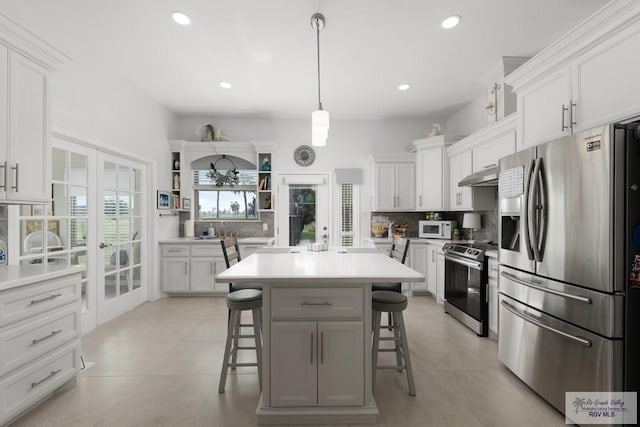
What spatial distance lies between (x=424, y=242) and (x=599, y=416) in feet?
9.83

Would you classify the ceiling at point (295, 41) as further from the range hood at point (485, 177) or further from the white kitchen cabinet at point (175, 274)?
the white kitchen cabinet at point (175, 274)

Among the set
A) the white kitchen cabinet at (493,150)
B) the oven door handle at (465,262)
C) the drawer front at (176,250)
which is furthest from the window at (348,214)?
the drawer front at (176,250)

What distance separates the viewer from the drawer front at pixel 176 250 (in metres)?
4.52

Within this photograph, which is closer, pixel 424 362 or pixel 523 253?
pixel 523 253

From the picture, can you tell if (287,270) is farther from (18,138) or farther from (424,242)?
(424,242)

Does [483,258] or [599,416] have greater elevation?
[483,258]

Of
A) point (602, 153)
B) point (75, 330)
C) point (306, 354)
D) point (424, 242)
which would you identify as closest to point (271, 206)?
point (424, 242)

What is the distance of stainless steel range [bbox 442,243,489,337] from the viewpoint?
10.2 ft

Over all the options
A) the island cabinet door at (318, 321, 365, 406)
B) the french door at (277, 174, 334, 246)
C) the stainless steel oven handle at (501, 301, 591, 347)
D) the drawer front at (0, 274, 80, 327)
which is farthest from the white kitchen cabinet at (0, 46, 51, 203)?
the stainless steel oven handle at (501, 301, 591, 347)

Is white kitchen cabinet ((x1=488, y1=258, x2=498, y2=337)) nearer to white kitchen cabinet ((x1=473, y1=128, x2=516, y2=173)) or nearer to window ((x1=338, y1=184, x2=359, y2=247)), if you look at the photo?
white kitchen cabinet ((x1=473, y1=128, x2=516, y2=173))

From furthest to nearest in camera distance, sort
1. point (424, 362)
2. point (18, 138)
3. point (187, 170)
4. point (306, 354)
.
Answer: point (187, 170) < point (424, 362) < point (18, 138) < point (306, 354)

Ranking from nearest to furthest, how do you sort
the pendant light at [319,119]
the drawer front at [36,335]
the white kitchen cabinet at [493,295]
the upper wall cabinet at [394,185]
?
the drawer front at [36,335] < the pendant light at [319,119] < the white kitchen cabinet at [493,295] < the upper wall cabinet at [394,185]

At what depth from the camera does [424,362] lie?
2588 millimetres

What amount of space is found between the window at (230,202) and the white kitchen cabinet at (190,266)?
2.55 ft
